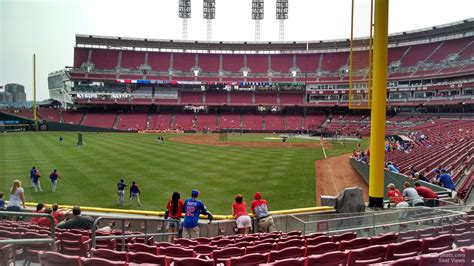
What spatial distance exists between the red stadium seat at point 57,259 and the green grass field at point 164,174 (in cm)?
1091

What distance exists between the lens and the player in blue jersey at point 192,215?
8758 mm

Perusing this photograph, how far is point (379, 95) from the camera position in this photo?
10.8 meters

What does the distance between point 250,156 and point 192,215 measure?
23.8 m

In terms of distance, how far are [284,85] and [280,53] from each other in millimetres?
10264

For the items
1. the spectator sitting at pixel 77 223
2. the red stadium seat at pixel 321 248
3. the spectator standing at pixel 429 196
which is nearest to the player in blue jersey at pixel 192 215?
the spectator sitting at pixel 77 223

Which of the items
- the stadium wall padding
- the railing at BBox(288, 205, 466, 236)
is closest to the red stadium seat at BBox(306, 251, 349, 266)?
the railing at BBox(288, 205, 466, 236)

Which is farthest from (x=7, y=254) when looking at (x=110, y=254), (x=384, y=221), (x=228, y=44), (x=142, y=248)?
(x=228, y=44)

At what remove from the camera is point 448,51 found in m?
62.1

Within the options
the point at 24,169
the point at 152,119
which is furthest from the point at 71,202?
the point at 152,119

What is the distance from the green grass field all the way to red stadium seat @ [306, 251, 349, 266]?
1040 centimetres

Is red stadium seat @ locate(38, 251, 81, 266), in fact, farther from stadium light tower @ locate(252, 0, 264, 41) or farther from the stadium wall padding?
stadium light tower @ locate(252, 0, 264, 41)

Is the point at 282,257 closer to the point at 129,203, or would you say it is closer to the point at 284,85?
the point at 129,203

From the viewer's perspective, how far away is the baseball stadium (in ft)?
20.9

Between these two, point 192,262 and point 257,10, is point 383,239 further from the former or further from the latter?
point 257,10
